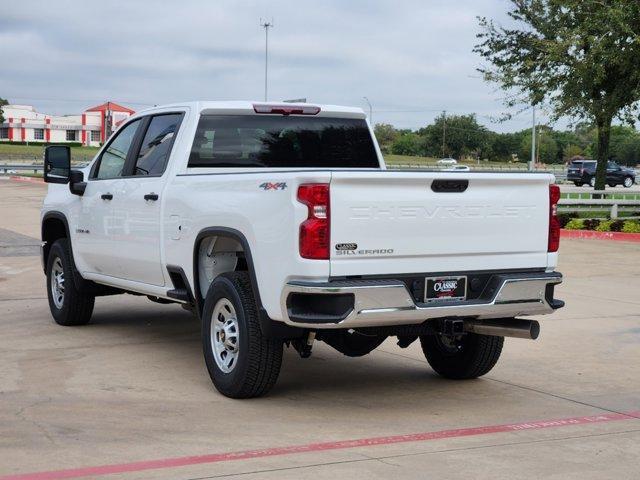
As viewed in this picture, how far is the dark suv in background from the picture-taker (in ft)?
184

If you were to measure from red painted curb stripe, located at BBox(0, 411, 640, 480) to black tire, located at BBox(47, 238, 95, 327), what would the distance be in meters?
4.79

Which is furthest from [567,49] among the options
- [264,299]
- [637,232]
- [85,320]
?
[264,299]

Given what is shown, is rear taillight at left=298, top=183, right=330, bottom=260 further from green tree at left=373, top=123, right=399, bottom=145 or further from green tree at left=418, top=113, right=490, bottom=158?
green tree at left=373, top=123, right=399, bottom=145

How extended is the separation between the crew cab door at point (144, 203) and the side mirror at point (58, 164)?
91 cm

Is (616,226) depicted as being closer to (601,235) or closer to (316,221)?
(601,235)

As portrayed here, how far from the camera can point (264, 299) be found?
6871 mm

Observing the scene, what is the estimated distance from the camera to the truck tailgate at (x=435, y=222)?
6.56 metres

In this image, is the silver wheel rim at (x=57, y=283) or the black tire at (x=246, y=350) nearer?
the black tire at (x=246, y=350)

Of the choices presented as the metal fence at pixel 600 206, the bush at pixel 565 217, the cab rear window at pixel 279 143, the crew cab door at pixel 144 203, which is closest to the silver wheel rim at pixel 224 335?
the crew cab door at pixel 144 203

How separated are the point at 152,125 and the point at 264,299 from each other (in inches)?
110

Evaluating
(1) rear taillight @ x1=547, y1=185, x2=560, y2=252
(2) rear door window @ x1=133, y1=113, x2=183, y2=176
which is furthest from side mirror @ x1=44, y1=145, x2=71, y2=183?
(1) rear taillight @ x1=547, y1=185, x2=560, y2=252

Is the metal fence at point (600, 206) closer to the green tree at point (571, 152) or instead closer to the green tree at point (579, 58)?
the green tree at point (579, 58)

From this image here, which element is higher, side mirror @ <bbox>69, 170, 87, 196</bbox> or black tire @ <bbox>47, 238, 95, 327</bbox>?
side mirror @ <bbox>69, 170, 87, 196</bbox>

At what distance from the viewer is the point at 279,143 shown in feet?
28.7
